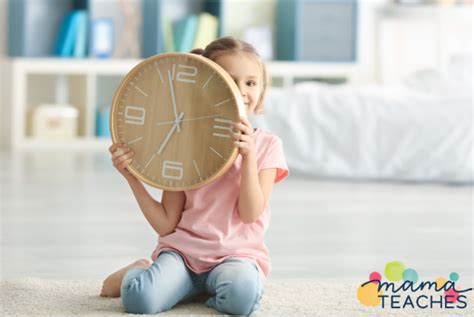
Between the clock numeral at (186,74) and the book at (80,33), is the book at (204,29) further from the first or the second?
the clock numeral at (186,74)

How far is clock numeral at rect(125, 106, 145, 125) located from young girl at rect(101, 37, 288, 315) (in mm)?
53

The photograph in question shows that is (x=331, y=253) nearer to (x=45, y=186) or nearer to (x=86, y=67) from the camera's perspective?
(x=45, y=186)

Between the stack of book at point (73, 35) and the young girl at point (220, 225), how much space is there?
3.79 metres

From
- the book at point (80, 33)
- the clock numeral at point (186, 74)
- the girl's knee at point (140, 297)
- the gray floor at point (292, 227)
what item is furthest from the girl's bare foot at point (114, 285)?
the book at point (80, 33)

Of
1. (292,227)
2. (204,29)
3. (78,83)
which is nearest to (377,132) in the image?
(292,227)

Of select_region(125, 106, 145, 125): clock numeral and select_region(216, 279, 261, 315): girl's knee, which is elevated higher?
select_region(125, 106, 145, 125): clock numeral

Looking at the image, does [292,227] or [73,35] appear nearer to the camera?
[292,227]

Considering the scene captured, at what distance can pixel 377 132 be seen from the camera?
4117 millimetres

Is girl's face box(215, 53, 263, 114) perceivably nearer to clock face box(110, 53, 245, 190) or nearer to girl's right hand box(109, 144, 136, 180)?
clock face box(110, 53, 245, 190)

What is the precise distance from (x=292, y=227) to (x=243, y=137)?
1.22 meters

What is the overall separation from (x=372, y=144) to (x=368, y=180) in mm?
152

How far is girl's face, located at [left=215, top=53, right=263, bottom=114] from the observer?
69.6 inches

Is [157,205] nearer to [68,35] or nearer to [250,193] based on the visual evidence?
[250,193]

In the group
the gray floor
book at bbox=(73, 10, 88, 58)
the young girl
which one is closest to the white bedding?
the gray floor
